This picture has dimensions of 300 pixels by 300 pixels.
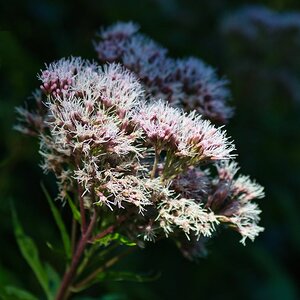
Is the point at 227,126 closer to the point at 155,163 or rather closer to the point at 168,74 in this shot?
the point at 168,74

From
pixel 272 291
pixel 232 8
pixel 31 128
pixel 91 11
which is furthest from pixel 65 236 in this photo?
pixel 232 8

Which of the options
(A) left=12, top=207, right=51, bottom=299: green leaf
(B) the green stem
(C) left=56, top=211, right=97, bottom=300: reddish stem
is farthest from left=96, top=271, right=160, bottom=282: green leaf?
(B) the green stem

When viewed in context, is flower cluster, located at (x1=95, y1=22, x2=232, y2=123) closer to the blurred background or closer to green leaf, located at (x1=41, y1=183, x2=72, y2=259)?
green leaf, located at (x1=41, y1=183, x2=72, y2=259)

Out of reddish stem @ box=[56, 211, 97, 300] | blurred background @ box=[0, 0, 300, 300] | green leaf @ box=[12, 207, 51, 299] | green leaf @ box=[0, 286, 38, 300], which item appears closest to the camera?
reddish stem @ box=[56, 211, 97, 300]

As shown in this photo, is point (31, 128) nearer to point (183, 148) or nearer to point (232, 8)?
point (183, 148)

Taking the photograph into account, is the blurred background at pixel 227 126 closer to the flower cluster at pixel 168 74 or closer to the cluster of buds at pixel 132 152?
the flower cluster at pixel 168 74

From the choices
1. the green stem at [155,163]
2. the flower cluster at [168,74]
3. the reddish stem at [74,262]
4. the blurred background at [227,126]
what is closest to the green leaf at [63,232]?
the reddish stem at [74,262]

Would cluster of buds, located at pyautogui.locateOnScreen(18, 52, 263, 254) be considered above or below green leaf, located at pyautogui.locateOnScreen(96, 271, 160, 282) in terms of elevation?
above

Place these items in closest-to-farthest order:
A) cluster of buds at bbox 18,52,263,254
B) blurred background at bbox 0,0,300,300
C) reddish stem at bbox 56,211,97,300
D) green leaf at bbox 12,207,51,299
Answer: cluster of buds at bbox 18,52,263,254 → reddish stem at bbox 56,211,97,300 → green leaf at bbox 12,207,51,299 → blurred background at bbox 0,0,300,300
